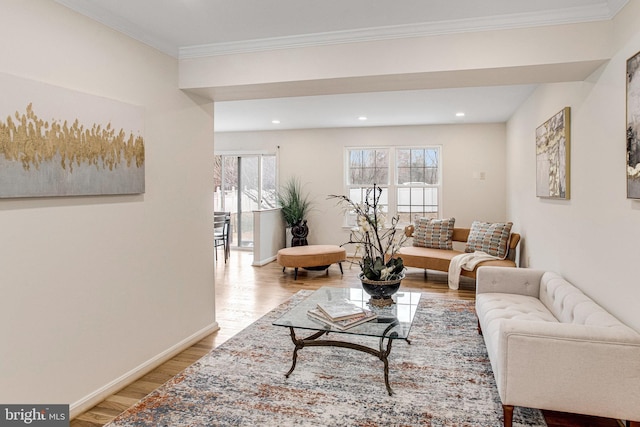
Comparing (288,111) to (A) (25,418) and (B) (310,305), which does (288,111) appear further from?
(A) (25,418)

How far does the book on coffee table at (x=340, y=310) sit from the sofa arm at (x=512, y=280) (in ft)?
3.88

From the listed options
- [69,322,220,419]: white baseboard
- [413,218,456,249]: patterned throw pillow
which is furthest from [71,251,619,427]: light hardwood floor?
[413,218,456,249]: patterned throw pillow

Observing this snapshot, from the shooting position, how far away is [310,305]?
3.19m

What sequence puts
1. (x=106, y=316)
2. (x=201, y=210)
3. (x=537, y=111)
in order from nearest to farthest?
(x=106, y=316) → (x=201, y=210) → (x=537, y=111)

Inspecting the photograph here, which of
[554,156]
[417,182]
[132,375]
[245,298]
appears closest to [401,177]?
[417,182]

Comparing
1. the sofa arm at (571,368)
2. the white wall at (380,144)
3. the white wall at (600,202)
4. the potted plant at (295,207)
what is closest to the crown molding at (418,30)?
the white wall at (600,202)

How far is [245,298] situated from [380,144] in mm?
4008

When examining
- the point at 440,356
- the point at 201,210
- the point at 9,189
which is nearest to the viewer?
the point at 9,189

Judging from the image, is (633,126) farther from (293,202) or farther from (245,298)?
(293,202)

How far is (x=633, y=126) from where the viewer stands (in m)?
2.15

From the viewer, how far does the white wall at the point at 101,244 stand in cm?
212

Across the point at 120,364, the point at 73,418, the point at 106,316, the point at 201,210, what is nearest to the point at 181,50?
the point at 201,210

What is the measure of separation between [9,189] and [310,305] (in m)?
1.98

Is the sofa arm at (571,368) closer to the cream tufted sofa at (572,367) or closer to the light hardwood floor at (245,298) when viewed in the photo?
the cream tufted sofa at (572,367)
